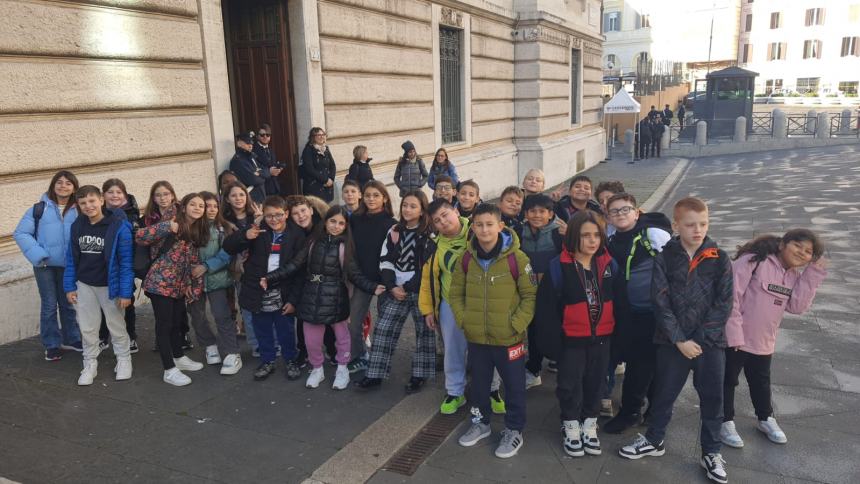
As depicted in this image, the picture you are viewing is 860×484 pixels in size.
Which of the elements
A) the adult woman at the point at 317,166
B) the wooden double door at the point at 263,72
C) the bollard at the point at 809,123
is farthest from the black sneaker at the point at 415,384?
the bollard at the point at 809,123

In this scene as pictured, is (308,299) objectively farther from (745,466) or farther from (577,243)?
(745,466)

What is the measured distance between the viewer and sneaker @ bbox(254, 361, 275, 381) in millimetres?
5227

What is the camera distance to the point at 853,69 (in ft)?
193

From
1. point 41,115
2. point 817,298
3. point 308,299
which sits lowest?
point 817,298

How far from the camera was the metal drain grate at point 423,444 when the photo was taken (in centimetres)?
404

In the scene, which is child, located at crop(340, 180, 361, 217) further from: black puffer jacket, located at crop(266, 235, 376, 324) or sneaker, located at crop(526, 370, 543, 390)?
sneaker, located at crop(526, 370, 543, 390)

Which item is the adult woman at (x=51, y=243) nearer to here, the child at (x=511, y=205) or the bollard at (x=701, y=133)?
the child at (x=511, y=205)

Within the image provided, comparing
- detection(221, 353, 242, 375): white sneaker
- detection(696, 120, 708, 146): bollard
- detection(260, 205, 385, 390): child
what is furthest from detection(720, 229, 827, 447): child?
detection(696, 120, 708, 146): bollard

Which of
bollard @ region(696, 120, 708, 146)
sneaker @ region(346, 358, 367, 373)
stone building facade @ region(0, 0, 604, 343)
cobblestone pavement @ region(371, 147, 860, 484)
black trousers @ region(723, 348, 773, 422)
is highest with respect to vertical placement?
stone building facade @ region(0, 0, 604, 343)

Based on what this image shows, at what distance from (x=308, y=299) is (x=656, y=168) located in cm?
1843

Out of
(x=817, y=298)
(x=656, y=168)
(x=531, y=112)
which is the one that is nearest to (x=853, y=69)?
(x=656, y=168)

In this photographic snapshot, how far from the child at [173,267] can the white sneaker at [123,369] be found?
32 centimetres

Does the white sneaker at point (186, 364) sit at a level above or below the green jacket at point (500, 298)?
below

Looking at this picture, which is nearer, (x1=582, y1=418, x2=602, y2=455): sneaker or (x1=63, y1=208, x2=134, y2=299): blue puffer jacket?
(x1=582, y1=418, x2=602, y2=455): sneaker
